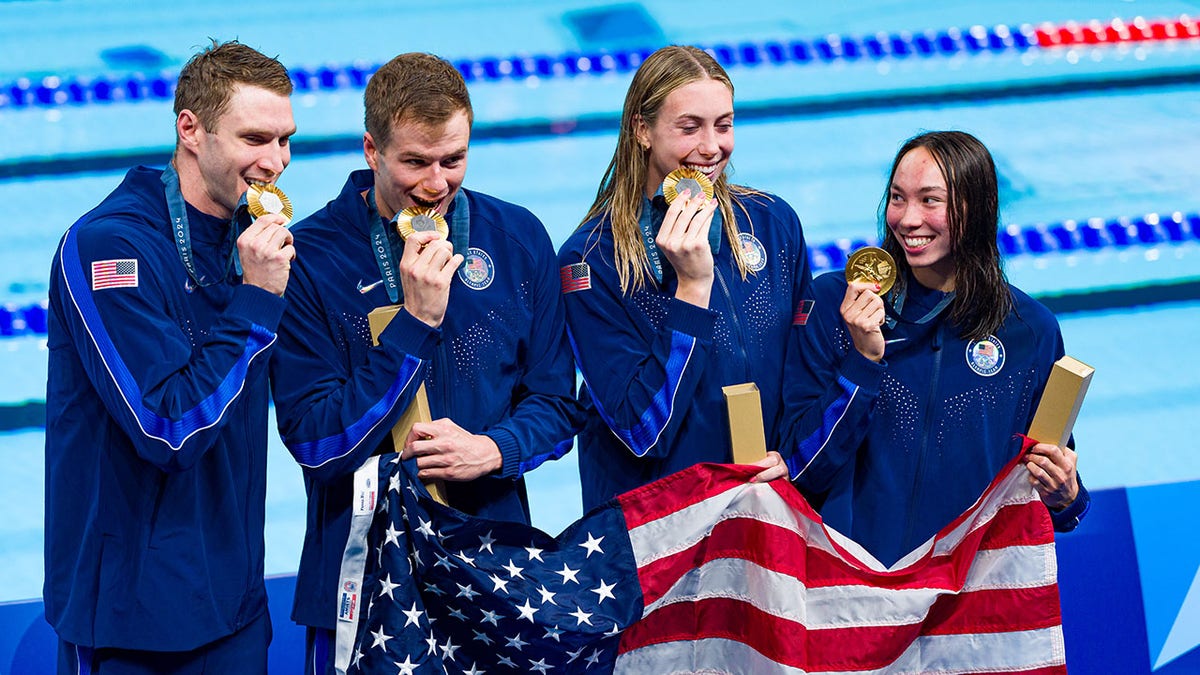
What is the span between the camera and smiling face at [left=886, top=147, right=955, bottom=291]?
2639 mm

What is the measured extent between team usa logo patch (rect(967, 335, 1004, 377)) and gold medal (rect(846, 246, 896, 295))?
23cm

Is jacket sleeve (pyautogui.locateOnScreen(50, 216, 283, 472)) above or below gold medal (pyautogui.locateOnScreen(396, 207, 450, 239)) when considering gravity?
below

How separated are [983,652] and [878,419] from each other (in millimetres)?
491

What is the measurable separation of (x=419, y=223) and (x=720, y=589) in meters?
0.91

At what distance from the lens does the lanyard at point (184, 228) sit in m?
2.31

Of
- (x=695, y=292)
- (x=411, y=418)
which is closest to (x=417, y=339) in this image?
(x=411, y=418)

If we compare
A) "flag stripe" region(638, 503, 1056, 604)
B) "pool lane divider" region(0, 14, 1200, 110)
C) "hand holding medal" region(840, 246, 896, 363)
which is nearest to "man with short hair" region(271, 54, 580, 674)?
"flag stripe" region(638, 503, 1056, 604)

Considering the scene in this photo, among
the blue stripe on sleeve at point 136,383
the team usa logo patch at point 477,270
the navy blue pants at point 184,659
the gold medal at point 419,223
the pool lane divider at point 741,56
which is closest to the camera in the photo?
the blue stripe on sleeve at point 136,383

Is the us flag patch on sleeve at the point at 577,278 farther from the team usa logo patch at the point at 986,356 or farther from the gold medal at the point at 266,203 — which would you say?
the team usa logo patch at the point at 986,356

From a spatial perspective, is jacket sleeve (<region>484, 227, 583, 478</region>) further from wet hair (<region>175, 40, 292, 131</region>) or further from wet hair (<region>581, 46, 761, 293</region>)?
wet hair (<region>175, 40, 292, 131</region>)

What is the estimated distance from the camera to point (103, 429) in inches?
88.1

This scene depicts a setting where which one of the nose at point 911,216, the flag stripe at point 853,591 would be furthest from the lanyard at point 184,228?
the nose at point 911,216

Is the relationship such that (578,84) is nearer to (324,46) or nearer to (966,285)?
(324,46)

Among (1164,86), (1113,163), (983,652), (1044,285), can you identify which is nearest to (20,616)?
(983,652)
